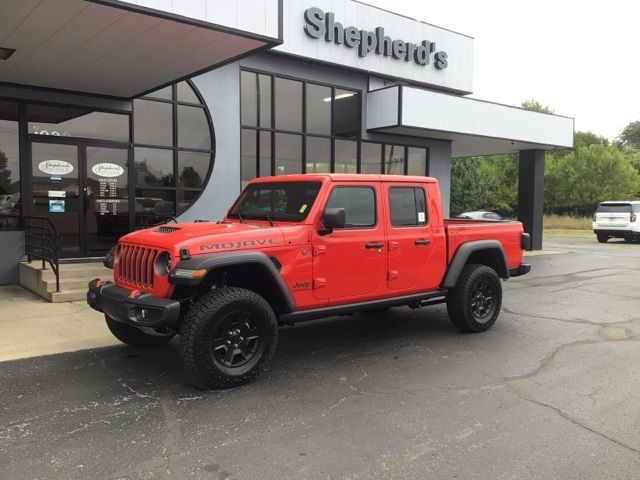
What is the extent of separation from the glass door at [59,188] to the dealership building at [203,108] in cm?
2

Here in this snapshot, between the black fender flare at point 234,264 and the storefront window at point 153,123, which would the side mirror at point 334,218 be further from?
the storefront window at point 153,123

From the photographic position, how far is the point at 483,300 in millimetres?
6621

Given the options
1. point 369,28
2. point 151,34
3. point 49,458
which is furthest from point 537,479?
point 369,28

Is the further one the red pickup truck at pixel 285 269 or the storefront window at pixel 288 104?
the storefront window at pixel 288 104

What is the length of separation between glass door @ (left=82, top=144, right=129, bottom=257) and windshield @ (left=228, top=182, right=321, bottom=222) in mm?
5564

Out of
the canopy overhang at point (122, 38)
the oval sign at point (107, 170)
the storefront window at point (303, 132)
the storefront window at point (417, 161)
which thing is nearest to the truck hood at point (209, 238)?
the canopy overhang at point (122, 38)

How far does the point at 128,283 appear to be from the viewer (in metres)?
4.89

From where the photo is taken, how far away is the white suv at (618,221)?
2284 cm

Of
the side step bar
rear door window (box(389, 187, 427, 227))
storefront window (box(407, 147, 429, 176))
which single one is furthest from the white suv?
rear door window (box(389, 187, 427, 227))

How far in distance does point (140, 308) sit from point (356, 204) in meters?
2.37

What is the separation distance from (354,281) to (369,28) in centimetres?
1091

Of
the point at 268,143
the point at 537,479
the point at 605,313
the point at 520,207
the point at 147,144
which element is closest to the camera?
the point at 537,479

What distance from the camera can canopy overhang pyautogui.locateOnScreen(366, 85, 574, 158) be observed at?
45.9 feet

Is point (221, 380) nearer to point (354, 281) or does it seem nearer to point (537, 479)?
point (354, 281)
